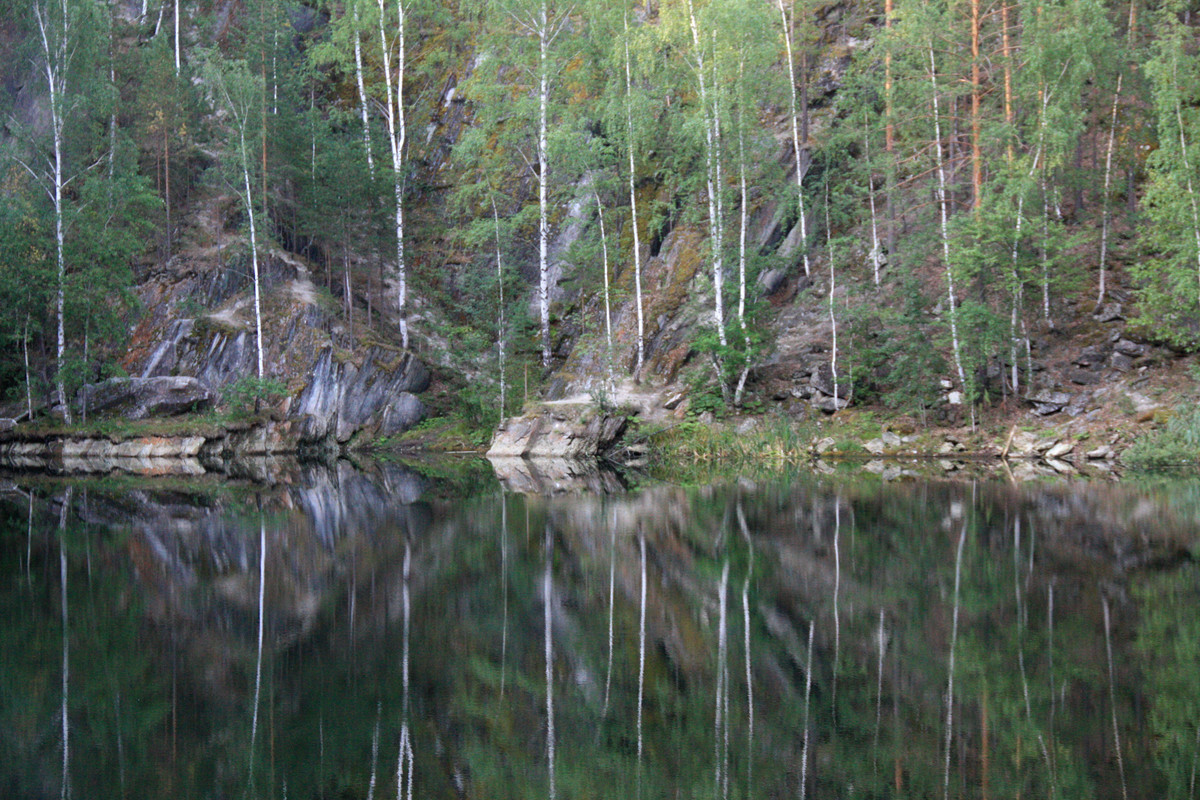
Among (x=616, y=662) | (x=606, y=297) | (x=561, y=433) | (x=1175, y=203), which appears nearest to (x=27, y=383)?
(x=561, y=433)

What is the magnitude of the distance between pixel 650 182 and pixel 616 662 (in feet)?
104

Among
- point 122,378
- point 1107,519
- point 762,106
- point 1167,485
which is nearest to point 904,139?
point 762,106

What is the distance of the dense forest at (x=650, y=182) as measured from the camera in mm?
23594

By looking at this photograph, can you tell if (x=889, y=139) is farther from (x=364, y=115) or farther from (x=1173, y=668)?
(x=1173, y=668)

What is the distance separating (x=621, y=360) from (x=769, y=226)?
710 centimetres

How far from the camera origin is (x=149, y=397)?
32.9 meters

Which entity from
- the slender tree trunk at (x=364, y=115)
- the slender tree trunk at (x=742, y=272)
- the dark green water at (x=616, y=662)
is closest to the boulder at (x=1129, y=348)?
the slender tree trunk at (x=742, y=272)

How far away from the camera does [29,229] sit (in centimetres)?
3147

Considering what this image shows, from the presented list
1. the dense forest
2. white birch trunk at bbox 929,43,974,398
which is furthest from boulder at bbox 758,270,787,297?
white birch trunk at bbox 929,43,974,398

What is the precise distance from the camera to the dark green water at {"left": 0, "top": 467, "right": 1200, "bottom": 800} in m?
3.99

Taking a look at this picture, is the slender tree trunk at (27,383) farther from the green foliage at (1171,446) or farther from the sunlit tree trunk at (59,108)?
the green foliage at (1171,446)

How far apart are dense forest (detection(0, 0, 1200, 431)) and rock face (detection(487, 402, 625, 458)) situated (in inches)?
97.2

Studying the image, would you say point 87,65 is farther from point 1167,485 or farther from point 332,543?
point 1167,485

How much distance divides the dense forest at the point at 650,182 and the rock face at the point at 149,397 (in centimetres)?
102
